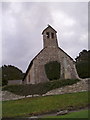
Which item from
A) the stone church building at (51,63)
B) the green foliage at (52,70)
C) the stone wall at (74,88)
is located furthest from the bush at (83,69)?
the stone wall at (74,88)

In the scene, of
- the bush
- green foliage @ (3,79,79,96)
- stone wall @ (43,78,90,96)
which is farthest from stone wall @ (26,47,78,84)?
stone wall @ (43,78,90,96)

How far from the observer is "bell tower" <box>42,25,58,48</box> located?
36.7m

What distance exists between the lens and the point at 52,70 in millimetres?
34875

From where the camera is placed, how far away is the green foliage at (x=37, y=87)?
28.0 meters

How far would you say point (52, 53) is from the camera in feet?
119

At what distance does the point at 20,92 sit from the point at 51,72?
7.46 m

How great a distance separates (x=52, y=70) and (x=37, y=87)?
6315mm

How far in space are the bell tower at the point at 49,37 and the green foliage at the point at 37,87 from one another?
9.29 meters

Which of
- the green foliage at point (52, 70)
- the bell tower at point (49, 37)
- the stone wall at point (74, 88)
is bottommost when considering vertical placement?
the stone wall at point (74, 88)

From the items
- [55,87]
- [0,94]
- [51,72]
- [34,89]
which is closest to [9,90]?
[0,94]

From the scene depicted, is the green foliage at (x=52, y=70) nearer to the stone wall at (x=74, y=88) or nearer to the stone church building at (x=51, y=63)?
the stone church building at (x=51, y=63)

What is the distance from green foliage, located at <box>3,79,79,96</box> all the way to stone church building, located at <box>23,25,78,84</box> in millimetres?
5490

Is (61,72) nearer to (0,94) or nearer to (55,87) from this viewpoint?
(55,87)

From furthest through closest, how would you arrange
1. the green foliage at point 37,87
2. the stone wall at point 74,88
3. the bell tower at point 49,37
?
the bell tower at point 49,37 → the green foliage at point 37,87 → the stone wall at point 74,88
